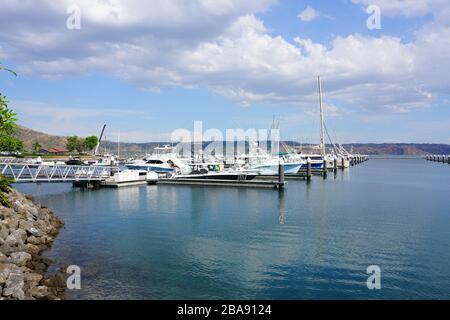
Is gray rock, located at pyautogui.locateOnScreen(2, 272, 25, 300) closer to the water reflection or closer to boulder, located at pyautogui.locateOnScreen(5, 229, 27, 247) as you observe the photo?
boulder, located at pyautogui.locateOnScreen(5, 229, 27, 247)

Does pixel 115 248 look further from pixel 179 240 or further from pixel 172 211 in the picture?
pixel 172 211

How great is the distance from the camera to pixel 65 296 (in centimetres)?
1775

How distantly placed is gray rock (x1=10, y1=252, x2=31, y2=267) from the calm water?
223 centimetres

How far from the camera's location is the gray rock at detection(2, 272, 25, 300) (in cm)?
1611

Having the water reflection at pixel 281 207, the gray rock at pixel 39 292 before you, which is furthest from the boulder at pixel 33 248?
the water reflection at pixel 281 207

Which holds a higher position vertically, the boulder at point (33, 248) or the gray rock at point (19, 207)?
the gray rock at point (19, 207)

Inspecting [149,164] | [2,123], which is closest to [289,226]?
[2,123]

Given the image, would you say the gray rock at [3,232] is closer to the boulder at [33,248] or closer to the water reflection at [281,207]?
the boulder at [33,248]

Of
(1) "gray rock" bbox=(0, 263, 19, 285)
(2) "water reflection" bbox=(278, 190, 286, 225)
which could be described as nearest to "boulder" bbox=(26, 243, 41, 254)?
(1) "gray rock" bbox=(0, 263, 19, 285)

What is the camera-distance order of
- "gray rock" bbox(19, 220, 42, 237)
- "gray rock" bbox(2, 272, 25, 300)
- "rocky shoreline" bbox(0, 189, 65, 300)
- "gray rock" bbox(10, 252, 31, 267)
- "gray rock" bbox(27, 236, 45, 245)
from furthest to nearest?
"gray rock" bbox(19, 220, 42, 237) → "gray rock" bbox(27, 236, 45, 245) → "gray rock" bbox(10, 252, 31, 267) → "rocky shoreline" bbox(0, 189, 65, 300) → "gray rock" bbox(2, 272, 25, 300)

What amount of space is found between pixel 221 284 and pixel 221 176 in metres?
55.9

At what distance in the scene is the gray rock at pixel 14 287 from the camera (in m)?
16.1

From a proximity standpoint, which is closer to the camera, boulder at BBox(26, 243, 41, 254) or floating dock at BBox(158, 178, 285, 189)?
boulder at BBox(26, 243, 41, 254)

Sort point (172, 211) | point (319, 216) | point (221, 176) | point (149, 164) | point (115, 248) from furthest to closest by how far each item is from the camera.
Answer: point (149, 164)
point (221, 176)
point (172, 211)
point (319, 216)
point (115, 248)
